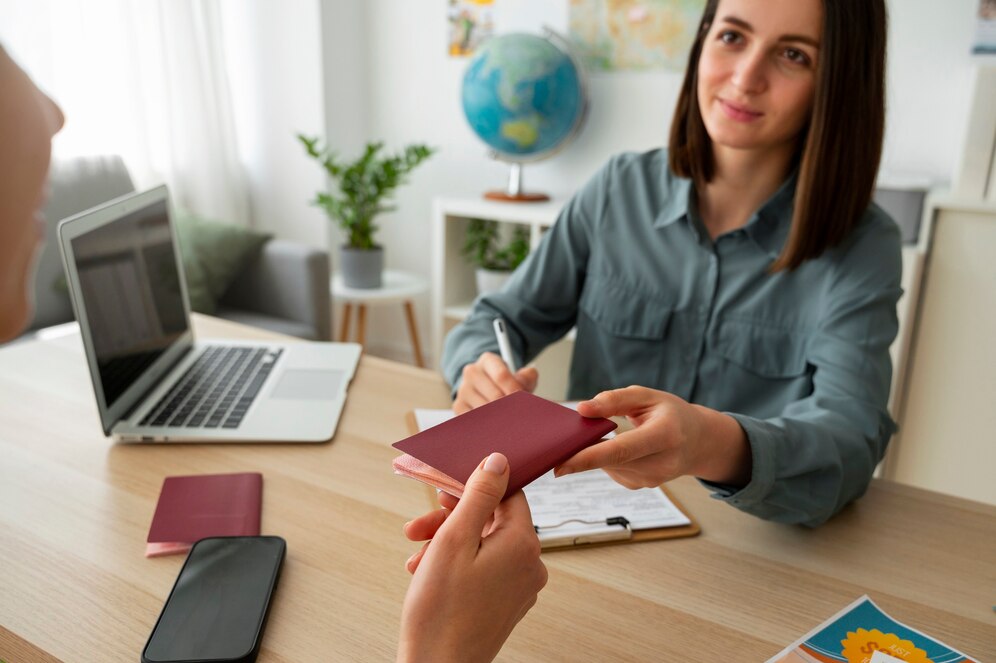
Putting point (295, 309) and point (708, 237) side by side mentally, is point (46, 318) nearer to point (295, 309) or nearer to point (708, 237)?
point (295, 309)

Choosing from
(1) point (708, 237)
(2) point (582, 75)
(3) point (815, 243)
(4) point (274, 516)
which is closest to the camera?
(4) point (274, 516)

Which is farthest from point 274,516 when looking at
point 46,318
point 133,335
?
point 46,318

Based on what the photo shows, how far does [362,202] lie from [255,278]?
0.46 meters

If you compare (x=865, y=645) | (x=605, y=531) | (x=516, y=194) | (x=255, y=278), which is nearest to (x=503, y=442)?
(x=605, y=531)

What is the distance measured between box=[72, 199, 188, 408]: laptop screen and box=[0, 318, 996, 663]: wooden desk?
0.11 metres

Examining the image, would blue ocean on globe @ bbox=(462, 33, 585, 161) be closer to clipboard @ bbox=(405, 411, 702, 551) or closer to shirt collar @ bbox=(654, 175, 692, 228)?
shirt collar @ bbox=(654, 175, 692, 228)

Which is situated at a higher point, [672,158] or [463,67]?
[463,67]

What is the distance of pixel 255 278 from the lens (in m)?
2.73

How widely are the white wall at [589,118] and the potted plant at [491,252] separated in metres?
0.27

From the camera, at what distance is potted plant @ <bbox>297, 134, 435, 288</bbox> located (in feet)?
8.79

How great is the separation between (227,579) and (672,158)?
97 cm

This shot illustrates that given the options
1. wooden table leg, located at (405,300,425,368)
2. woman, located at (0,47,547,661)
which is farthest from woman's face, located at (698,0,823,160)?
wooden table leg, located at (405,300,425,368)

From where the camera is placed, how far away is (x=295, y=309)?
8.71 feet

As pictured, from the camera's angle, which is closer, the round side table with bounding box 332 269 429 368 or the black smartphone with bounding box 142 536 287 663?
the black smartphone with bounding box 142 536 287 663
